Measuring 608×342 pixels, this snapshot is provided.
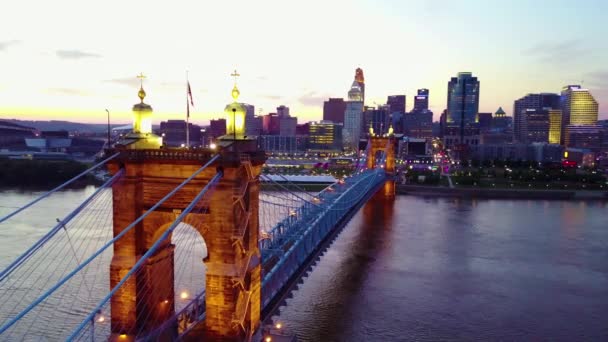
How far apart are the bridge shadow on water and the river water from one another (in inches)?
2.1

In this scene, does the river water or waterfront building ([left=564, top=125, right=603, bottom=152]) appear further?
waterfront building ([left=564, top=125, right=603, bottom=152])

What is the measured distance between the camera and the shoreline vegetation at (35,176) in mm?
69312

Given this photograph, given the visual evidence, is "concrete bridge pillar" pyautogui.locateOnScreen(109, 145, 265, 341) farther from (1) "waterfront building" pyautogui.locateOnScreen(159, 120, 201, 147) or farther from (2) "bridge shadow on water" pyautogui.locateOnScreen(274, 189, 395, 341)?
(1) "waterfront building" pyautogui.locateOnScreen(159, 120, 201, 147)

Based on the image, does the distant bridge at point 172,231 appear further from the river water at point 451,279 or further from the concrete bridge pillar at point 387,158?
the concrete bridge pillar at point 387,158

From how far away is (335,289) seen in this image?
82.4 feet

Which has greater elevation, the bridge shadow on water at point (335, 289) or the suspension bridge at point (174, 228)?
the suspension bridge at point (174, 228)

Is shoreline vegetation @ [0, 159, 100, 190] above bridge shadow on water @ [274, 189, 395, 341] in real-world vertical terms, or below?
above

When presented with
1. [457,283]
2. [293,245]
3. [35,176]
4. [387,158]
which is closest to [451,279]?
[457,283]

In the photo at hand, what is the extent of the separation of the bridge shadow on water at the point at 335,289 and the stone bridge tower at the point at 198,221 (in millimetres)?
6113

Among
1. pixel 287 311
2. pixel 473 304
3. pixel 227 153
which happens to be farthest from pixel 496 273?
pixel 227 153

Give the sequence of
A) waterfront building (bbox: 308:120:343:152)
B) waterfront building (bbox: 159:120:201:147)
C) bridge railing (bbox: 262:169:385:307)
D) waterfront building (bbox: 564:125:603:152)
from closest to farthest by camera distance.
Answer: bridge railing (bbox: 262:169:385:307) < waterfront building (bbox: 159:120:201:147) < waterfront building (bbox: 564:125:603:152) < waterfront building (bbox: 308:120:343:152)

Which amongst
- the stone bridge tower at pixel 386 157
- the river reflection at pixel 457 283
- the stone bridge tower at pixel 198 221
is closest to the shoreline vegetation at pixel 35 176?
the stone bridge tower at pixel 386 157

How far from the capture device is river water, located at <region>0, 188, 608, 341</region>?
20547mm

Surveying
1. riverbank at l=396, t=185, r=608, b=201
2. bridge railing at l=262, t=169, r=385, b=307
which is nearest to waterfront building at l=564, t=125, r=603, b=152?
riverbank at l=396, t=185, r=608, b=201
